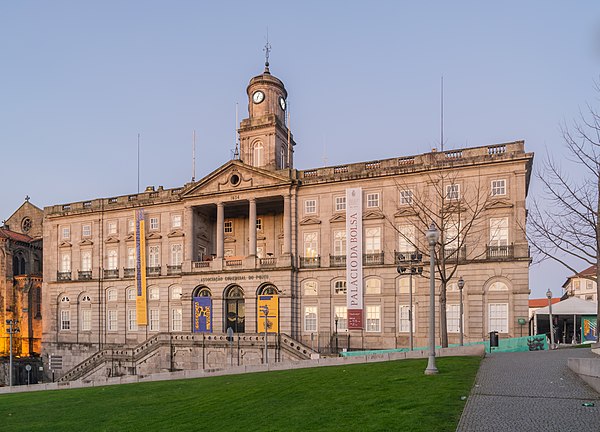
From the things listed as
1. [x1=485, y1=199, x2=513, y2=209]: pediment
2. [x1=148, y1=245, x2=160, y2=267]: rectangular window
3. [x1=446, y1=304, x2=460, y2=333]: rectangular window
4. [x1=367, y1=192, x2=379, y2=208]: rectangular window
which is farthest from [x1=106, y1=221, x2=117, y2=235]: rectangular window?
[x1=485, y1=199, x2=513, y2=209]: pediment

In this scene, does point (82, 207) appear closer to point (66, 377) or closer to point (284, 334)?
point (66, 377)

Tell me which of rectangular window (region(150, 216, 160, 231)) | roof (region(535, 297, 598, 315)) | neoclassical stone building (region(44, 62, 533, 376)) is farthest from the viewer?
rectangular window (region(150, 216, 160, 231))

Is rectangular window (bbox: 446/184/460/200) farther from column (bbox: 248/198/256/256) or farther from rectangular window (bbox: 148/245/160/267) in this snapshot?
rectangular window (bbox: 148/245/160/267)

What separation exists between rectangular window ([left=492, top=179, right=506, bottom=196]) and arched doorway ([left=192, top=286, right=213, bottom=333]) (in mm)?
26859

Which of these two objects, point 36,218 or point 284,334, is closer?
point 284,334

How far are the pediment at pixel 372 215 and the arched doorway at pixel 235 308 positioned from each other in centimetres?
1353

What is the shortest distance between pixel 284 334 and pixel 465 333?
46.5 feet

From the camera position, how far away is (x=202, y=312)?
48.2m

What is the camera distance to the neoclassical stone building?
39219 millimetres

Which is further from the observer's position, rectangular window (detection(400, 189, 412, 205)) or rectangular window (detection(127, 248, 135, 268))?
rectangular window (detection(127, 248, 135, 268))

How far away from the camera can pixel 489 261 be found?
38.9m

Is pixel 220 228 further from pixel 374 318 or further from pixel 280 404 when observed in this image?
pixel 280 404

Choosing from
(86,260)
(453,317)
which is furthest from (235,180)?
(453,317)

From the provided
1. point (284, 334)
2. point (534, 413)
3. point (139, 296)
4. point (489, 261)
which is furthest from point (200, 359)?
point (534, 413)
